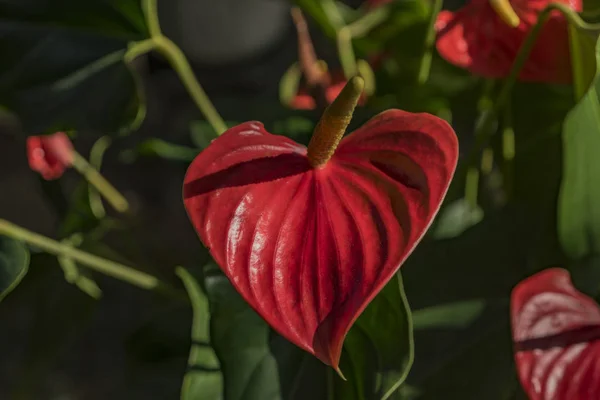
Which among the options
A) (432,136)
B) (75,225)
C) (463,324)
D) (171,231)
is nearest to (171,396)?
A: (75,225)

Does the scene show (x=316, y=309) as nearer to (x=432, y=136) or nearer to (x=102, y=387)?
(x=432, y=136)

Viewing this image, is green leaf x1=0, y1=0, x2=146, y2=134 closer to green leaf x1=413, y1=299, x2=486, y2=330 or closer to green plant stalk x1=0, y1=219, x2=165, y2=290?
green plant stalk x1=0, y1=219, x2=165, y2=290

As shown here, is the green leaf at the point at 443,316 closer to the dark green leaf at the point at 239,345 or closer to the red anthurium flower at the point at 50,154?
the dark green leaf at the point at 239,345

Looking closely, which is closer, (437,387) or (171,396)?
(437,387)

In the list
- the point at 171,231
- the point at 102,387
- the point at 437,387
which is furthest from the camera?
the point at 171,231

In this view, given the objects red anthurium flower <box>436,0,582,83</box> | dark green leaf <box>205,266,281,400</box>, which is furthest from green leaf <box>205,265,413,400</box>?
red anthurium flower <box>436,0,582,83</box>
